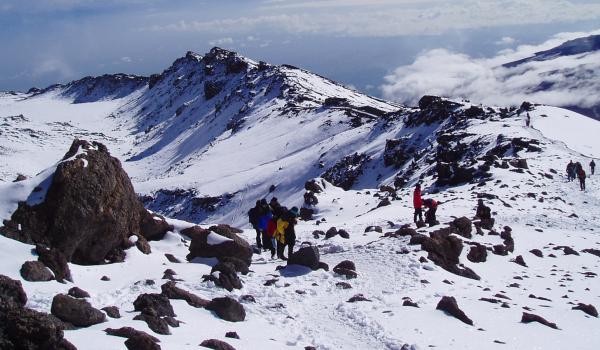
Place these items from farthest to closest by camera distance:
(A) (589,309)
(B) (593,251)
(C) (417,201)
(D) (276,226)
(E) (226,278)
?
(C) (417,201) < (B) (593,251) < (D) (276,226) < (A) (589,309) < (E) (226,278)

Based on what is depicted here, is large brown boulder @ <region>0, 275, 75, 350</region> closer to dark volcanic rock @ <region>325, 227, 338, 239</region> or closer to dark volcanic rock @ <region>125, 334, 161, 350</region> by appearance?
dark volcanic rock @ <region>125, 334, 161, 350</region>

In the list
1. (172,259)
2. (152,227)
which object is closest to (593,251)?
(172,259)

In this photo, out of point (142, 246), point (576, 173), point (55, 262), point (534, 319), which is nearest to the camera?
point (55, 262)

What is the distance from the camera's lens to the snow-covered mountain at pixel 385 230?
12.9 m

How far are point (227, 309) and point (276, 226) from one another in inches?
320

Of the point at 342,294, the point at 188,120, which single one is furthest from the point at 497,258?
the point at 188,120

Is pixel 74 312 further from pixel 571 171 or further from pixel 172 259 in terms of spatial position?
pixel 571 171

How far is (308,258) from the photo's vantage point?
17.8 metres

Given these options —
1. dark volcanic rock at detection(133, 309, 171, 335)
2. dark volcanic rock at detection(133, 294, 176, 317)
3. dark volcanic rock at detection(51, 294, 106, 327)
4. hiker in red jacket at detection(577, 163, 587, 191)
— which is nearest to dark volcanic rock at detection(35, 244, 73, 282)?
dark volcanic rock at detection(133, 294, 176, 317)

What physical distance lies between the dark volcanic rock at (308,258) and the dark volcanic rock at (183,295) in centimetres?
530

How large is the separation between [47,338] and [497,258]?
59.4 ft

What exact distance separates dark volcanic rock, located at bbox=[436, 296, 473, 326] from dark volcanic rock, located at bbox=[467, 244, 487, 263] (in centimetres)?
675

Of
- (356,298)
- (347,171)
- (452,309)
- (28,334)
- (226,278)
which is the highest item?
(28,334)

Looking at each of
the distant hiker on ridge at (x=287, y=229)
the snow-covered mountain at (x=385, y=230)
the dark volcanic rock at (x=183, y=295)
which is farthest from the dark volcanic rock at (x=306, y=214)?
the dark volcanic rock at (x=183, y=295)
